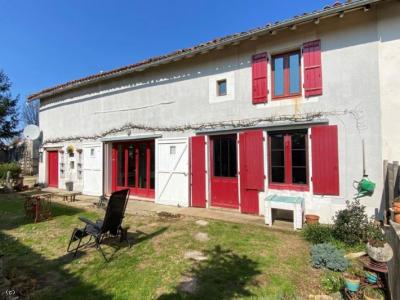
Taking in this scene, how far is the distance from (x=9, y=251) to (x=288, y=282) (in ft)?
17.1

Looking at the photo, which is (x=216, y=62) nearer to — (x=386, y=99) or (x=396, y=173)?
(x=386, y=99)

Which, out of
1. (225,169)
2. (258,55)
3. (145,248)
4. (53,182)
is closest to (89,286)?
(145,248)

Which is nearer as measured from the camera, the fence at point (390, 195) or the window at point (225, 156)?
the fence at point (390, 195)

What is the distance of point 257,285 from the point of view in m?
3.79

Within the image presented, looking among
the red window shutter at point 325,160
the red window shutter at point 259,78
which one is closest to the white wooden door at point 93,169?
the red window shutter at point 259,78

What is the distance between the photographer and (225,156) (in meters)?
8.51

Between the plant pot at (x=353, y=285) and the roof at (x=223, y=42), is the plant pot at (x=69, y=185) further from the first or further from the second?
the plant pot at (x=353, y=285)

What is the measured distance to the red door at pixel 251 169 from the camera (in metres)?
7.65

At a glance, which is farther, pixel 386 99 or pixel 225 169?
pixel 225 169

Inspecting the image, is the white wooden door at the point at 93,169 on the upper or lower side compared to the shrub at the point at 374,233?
upper

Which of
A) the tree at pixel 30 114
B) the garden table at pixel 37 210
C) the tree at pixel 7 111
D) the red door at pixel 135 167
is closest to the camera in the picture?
the garden table at pixel 37 210

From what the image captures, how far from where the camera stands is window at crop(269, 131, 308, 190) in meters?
7.15

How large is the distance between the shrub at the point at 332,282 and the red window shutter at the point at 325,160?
9.58 ft

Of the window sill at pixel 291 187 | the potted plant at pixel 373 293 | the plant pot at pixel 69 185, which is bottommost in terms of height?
the potted plant at pixel 373 293
